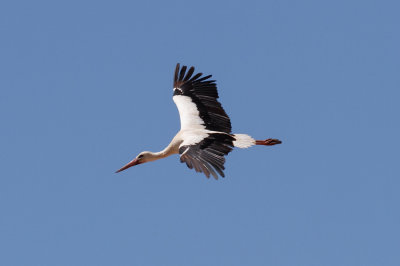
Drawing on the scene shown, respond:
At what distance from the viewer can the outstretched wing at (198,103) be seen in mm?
17266

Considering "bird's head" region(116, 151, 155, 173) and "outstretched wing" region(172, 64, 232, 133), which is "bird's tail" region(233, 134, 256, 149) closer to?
"outstretched wing" region(172, 64, 232, 133)

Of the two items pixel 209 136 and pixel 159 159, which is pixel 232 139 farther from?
pixel 159 159

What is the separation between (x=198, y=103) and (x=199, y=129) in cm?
127

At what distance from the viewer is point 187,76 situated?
18.3m

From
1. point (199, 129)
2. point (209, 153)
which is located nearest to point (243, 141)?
point (199, 129)

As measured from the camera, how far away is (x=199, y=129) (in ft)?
54.9

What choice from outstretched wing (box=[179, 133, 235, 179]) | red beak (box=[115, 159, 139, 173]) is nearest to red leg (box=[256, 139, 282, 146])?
outstretched wing (box=[179, 133, 235, 179])

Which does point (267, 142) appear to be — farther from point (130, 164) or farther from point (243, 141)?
point (130, 164)

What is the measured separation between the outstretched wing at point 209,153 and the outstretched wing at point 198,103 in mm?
1208

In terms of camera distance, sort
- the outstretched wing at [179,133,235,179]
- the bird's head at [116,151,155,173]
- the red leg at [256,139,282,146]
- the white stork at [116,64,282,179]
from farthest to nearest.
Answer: the red leg at [256,139,282,146]
the bird's head at [116,151,155,173]
the white stork at [116,64,282,179]
the outstretched wing at [179,133,235,179]

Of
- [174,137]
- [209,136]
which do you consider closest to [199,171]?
[209,136]

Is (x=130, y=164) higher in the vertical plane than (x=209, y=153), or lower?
higher

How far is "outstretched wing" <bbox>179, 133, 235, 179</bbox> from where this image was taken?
13.8 m

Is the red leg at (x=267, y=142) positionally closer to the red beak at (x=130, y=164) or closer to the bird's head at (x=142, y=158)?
the bird's head at (x=142, y=158)
